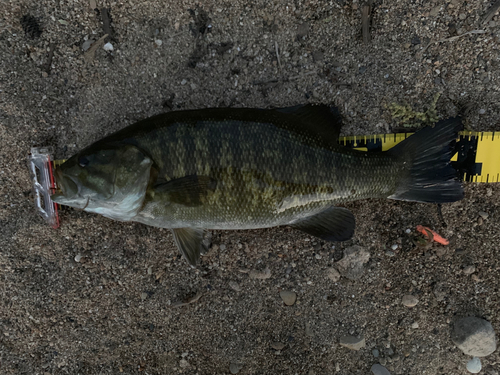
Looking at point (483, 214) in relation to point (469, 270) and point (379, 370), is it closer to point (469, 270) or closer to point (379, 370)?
point (469, 270)

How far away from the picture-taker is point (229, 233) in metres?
2.61

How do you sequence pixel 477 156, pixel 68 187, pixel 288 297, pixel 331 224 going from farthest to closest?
1. pixel 288 297
2. pixel 477 156
3. pixel 331 224
4. pixel 68 187

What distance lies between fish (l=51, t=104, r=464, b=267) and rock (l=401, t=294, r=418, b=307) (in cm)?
88

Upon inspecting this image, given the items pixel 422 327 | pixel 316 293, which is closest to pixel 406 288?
pixel 422 327

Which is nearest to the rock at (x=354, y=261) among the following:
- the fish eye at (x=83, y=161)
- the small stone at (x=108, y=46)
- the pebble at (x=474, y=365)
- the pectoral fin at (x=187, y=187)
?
the pebble at (x=474, y=365)

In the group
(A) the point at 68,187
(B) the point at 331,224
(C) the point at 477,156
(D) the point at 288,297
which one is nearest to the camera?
(A) the point at 68,187

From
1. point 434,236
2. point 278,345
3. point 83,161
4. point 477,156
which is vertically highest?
point 83,161

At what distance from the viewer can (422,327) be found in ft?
8.45

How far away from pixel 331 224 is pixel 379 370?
1421 mm

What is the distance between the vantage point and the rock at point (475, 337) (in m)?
2.48

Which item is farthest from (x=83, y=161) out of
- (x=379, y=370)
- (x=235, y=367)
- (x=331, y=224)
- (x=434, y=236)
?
(x=379, y=370)

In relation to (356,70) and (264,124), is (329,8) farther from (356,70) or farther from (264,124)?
(264,124)

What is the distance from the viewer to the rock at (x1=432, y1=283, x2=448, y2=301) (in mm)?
2559

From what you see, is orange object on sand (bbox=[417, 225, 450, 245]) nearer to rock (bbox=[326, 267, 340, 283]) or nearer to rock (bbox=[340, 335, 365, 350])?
rock (bbox=[326, 267, 340, 283])
